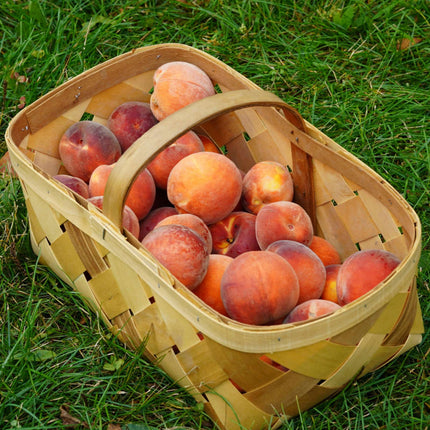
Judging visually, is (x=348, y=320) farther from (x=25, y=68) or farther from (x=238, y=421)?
(x=25, y=68)

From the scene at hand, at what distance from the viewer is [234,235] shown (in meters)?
1.95

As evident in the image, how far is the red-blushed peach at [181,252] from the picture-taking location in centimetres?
161

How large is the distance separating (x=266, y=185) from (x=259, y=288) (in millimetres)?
528

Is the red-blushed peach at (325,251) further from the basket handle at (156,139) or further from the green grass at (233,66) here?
the basket handle at (156,139)

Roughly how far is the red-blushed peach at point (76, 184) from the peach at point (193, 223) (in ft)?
0.98

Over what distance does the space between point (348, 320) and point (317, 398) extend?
10.3 inches

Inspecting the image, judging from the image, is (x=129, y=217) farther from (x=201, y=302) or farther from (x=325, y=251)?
(x=325, y=251)

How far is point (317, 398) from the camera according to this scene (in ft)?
5.12

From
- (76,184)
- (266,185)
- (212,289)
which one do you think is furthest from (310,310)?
(76,184)

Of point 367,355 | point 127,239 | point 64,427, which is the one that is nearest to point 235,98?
point 127,239

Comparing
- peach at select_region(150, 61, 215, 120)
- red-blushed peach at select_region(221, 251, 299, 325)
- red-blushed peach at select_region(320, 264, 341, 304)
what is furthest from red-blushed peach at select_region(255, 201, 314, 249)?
peach at select_region(150, 61, 215, 120)

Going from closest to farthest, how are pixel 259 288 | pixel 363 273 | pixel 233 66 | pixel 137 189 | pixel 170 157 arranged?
pixel 259 288, pixel 363 273, pixel 137 189, pixel 170 157, pixel 233 66

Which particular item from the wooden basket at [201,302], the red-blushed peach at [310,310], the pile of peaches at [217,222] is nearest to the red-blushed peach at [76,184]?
the pile of peaches at [217,222]

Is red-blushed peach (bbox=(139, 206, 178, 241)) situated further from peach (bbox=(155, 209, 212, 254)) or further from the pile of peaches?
peach (bbox=(155, 209, 212, 254))
